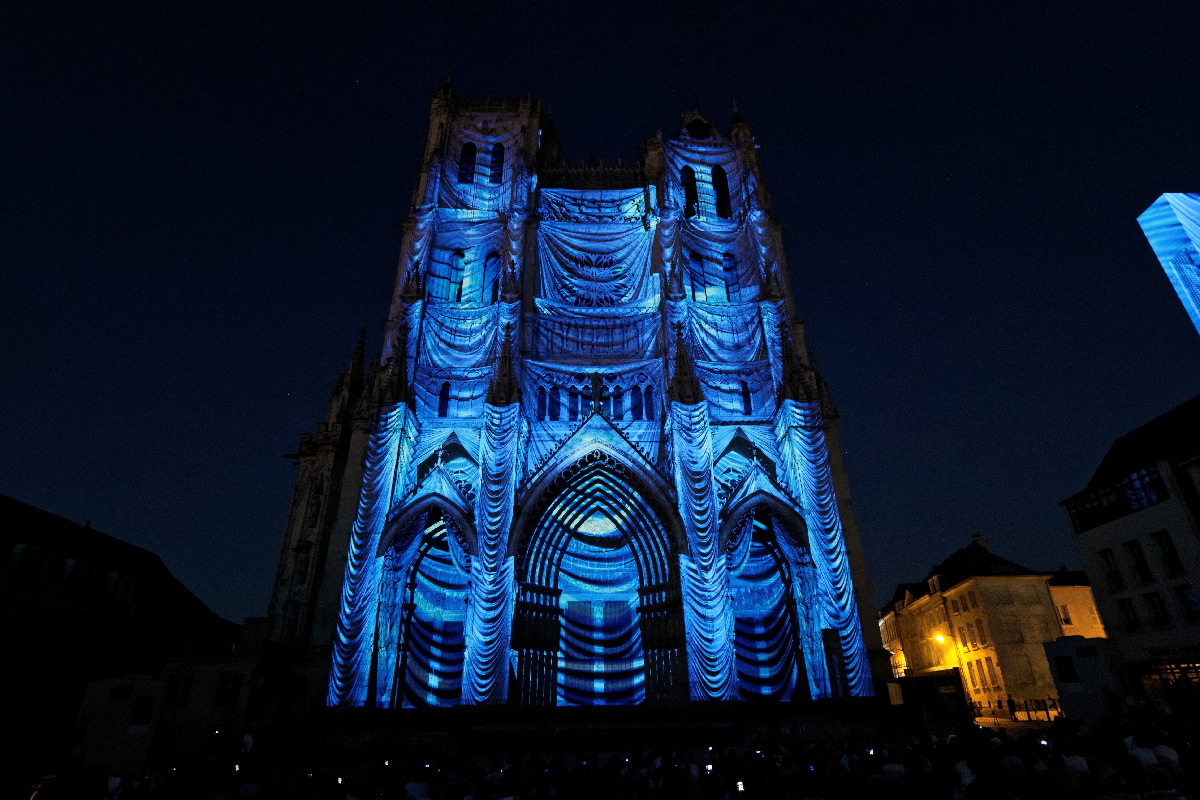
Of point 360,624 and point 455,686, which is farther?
point 455,686

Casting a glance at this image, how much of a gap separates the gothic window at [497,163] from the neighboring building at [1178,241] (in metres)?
25.7

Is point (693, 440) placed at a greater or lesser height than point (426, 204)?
lesser

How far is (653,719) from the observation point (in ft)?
58.2

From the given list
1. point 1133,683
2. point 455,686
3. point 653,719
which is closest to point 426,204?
point 455,686

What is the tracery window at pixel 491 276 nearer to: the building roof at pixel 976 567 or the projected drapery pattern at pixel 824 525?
the projected drapery pattern at pixel 824 525

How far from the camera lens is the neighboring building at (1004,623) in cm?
2847

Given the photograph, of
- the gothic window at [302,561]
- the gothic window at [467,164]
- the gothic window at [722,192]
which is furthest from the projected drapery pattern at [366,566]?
the gothic window at [722,192]

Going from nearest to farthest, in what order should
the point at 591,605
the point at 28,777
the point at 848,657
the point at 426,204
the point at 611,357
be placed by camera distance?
the point at 28,777, the point at 848,657, the point at 591,605, the point at 611,357, the point at 426,204

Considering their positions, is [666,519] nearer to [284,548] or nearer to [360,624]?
[360,624]

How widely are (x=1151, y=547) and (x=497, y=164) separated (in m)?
30.2

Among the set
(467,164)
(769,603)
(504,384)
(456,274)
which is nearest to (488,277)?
(456,274)

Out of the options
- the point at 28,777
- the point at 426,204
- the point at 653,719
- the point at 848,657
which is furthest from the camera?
the point at 426,204

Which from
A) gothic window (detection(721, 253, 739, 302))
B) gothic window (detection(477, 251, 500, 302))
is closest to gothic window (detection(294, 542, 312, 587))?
gothic window (detection(477, 251, 500, 302))

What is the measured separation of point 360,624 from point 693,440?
1206 centimetres
